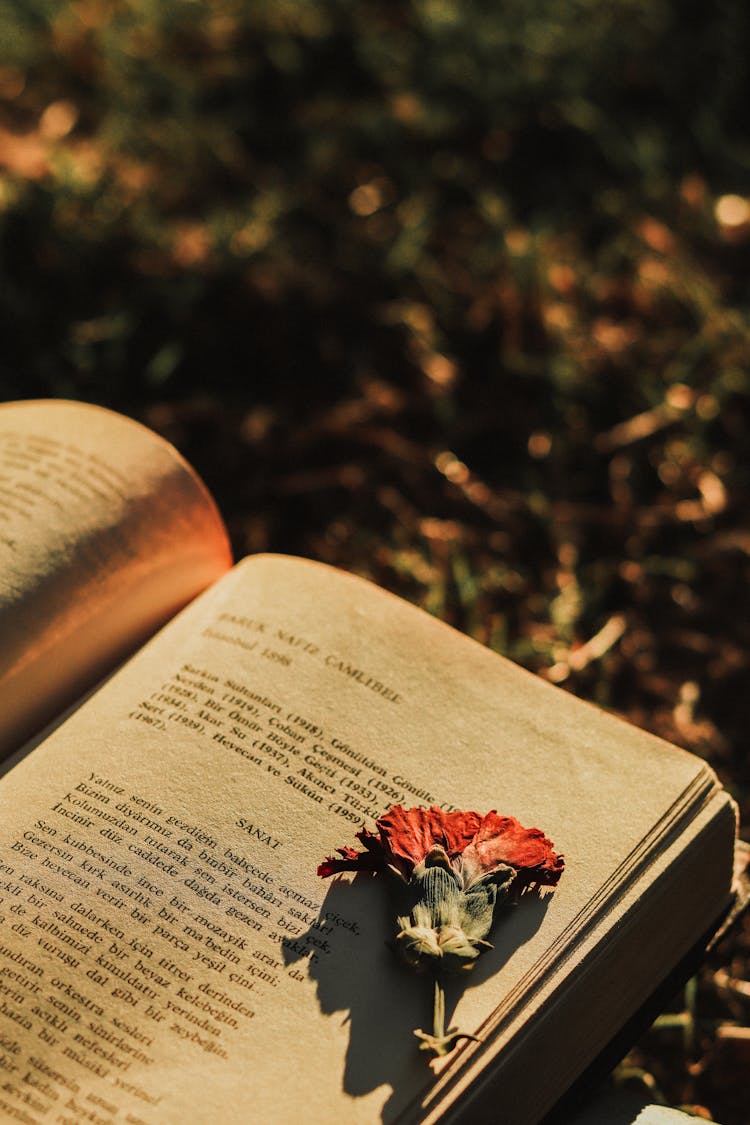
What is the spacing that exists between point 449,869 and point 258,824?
170mm

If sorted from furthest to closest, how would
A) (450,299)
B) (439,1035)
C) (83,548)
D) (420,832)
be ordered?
(450,299)
(83,548)
(420,832)
(439,1035)

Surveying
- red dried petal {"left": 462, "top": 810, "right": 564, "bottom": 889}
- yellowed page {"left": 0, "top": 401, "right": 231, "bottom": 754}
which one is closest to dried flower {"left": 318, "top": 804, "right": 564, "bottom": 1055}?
red dried petal {"left": 462, "top": 810, "right": 564, "bottom": 889}

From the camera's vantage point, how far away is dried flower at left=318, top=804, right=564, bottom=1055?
87 centimetres

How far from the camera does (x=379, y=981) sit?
2.86 feet

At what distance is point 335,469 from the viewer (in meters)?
1.71

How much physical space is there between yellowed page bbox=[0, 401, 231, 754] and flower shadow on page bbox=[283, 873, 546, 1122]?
1.19ft

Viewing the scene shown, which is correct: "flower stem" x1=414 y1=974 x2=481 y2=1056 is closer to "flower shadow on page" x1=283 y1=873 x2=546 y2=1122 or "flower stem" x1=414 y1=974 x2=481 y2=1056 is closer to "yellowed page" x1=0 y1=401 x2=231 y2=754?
"flower shadow on page" x1=283 y1=873 x2=546 y2=1122

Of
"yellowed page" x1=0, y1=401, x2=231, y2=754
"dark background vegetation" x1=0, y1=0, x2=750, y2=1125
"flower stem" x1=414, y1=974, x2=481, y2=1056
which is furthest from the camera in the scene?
"dark background vegetation" x1=0, y1=0, x2=750, y2=1125

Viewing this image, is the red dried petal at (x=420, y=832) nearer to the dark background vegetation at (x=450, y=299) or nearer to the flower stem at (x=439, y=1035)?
the flower stem at (x=439, y=1035)

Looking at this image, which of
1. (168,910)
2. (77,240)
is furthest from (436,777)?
(77,240)

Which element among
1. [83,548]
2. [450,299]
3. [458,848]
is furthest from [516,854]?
[450,299]

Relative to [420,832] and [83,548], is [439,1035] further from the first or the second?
[83,548]

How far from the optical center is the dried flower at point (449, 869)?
868mm

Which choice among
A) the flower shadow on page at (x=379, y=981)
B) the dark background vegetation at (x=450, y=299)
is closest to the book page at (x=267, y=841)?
the flower shadow on page at (x=379, y=981)
